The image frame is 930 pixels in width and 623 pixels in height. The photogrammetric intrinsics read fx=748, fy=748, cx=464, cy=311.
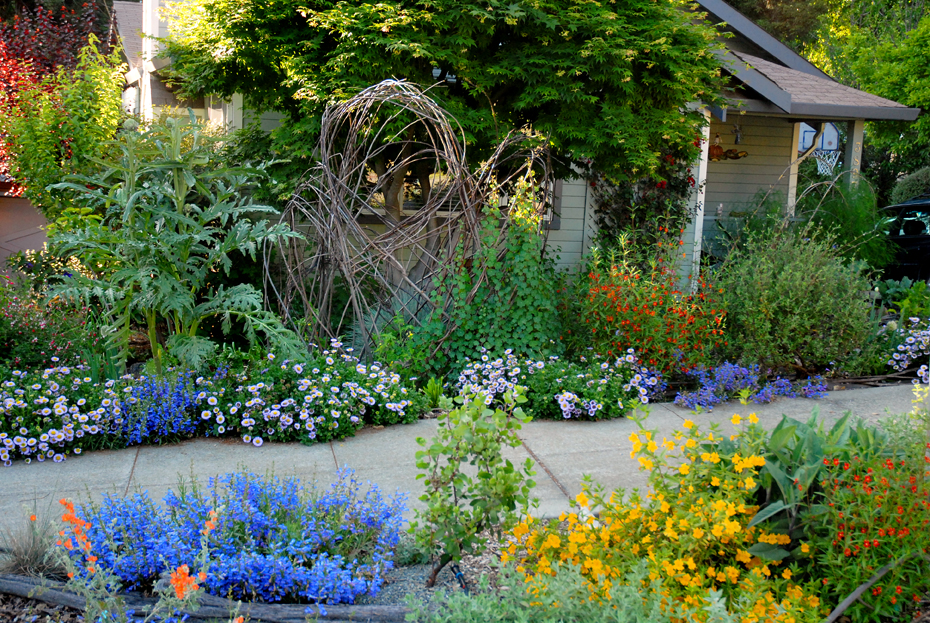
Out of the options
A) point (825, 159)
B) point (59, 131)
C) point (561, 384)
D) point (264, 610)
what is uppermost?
point (825, 159)

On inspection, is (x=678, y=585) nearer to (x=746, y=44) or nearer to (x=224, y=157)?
(x=224, y=157)

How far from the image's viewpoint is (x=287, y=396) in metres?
5.05

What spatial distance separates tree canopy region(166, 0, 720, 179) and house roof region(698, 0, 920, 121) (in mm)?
2368

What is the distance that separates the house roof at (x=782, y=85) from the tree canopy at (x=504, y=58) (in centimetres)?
237

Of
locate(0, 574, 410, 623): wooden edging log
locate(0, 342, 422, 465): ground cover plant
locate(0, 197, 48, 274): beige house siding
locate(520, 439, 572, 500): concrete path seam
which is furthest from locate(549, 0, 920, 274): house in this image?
locate(0, 197, 48, 274): beige house siding

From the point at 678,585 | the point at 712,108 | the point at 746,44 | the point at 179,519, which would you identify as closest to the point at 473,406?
the point at 678,585

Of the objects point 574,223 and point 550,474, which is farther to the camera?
point 574,223

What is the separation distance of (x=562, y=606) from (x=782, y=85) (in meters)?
9.91

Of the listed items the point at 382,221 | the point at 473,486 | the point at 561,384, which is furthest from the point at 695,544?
the point at 382,221

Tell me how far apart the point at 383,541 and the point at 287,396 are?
7.04 feet

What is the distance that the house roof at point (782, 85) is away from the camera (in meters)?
9.58

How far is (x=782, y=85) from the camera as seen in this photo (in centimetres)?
1049

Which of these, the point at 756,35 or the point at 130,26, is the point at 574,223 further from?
the point at 130,26

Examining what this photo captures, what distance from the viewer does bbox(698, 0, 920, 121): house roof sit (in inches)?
377
